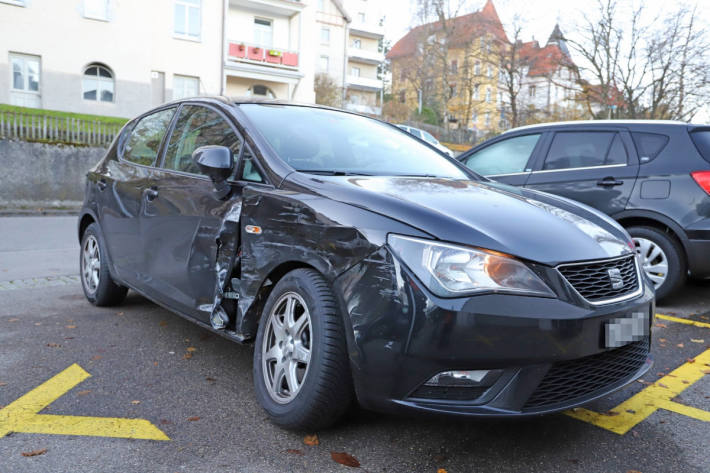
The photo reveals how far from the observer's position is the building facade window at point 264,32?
28.7 meters

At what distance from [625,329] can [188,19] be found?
25.9m

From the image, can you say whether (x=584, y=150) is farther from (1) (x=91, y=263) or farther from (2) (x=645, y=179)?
(1) (x=91, y=263)

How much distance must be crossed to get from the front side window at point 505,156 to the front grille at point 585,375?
388 centimetres

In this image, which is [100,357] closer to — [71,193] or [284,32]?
[71,193]

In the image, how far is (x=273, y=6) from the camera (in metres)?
28.1

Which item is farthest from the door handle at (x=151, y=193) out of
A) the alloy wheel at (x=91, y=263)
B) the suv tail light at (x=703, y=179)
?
the suv tail light at (x=703, y=179)

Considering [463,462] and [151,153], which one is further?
[151,153]

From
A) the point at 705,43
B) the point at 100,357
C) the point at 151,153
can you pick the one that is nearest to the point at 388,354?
the point at 100,357

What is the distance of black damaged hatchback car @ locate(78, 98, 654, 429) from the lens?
222 centimetres

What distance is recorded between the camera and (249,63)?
2731 cm

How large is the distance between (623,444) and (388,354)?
123cm

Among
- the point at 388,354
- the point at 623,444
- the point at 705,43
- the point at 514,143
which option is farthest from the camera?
the point at 705,43

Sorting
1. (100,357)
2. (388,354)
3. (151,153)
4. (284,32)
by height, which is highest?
(284,32)

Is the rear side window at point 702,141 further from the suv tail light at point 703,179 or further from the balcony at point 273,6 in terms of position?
the balcony at point 273,6
